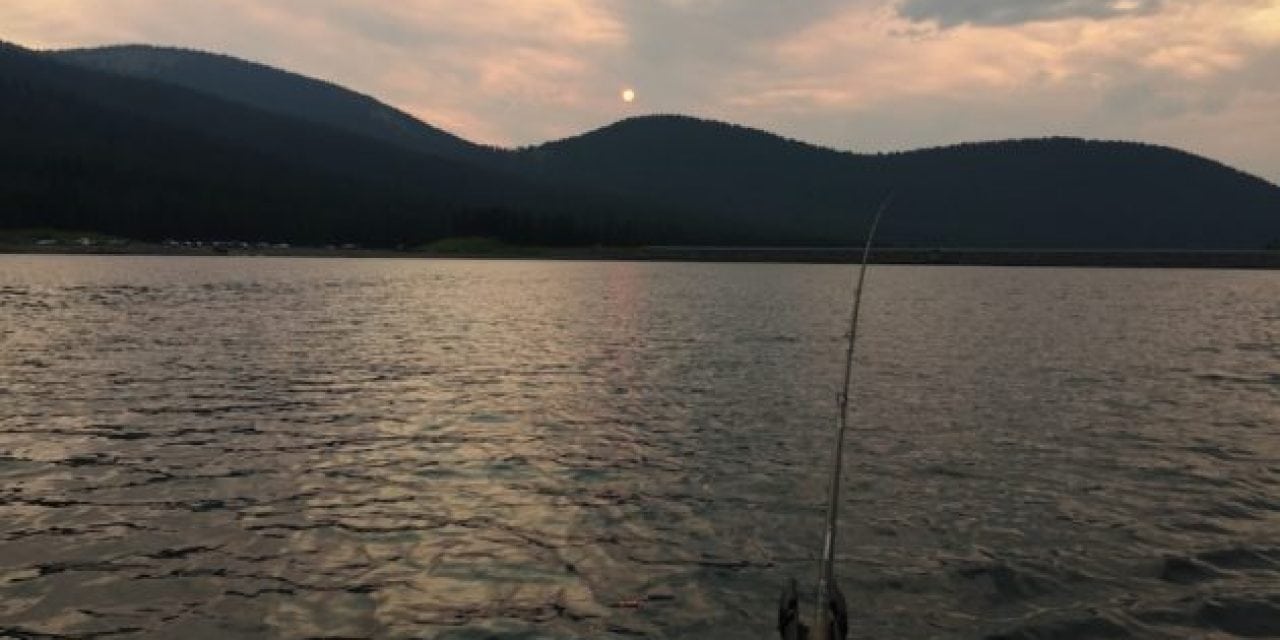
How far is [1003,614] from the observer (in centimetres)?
1302

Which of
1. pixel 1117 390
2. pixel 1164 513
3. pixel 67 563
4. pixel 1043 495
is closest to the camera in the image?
pixel 67 563

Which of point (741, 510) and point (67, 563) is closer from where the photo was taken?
point (67, 563)

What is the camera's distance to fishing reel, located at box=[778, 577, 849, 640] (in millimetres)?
7527

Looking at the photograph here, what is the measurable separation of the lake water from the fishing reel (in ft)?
14.4

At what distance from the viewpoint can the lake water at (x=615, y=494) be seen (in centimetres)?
1307

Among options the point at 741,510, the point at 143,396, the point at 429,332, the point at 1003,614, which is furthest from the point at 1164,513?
the point at 429,332

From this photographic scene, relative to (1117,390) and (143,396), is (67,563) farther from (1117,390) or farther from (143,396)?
(1117,390)

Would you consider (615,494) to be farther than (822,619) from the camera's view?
Yes

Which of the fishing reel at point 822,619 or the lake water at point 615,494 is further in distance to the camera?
the lake water at point 615,494

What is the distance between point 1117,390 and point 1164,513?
63.3ft

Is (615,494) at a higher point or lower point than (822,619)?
lower

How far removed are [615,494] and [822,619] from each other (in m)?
11.9

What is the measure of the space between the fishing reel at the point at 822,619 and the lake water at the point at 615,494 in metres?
4.40

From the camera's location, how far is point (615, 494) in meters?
19.2
